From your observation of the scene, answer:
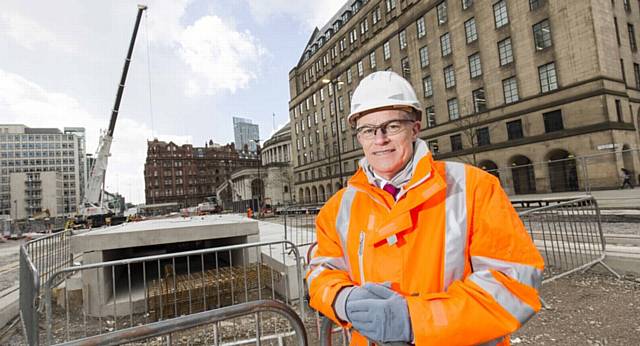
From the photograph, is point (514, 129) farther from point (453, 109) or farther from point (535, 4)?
point (535, 4)

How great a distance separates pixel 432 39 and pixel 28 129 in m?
158

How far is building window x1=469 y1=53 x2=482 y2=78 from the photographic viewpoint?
2859cm

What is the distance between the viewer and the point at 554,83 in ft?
77.4

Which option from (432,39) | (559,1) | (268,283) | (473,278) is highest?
(432,39)

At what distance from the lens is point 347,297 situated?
4.90ft

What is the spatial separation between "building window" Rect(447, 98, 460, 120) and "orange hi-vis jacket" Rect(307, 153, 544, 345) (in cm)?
3256

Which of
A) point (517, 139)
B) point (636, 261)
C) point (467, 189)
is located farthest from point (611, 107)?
point (467, 189)

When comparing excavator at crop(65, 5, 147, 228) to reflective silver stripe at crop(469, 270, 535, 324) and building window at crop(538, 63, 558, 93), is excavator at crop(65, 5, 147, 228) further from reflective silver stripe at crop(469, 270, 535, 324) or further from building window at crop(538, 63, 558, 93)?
building window at crop(538, 63, 558, 93)

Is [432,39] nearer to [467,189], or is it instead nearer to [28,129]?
[467,189]

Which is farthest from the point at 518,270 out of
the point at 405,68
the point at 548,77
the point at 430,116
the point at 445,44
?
the point at 405,68

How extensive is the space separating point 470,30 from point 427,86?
678 centimetres

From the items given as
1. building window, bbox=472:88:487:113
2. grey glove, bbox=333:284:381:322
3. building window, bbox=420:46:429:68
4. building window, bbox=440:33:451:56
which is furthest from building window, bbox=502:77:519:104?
grey glove, bbox=333:284:381:322

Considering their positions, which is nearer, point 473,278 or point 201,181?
point 473,278

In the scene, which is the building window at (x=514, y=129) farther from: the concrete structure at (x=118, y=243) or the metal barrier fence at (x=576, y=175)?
the concrete structure at (x=118, y=243)
